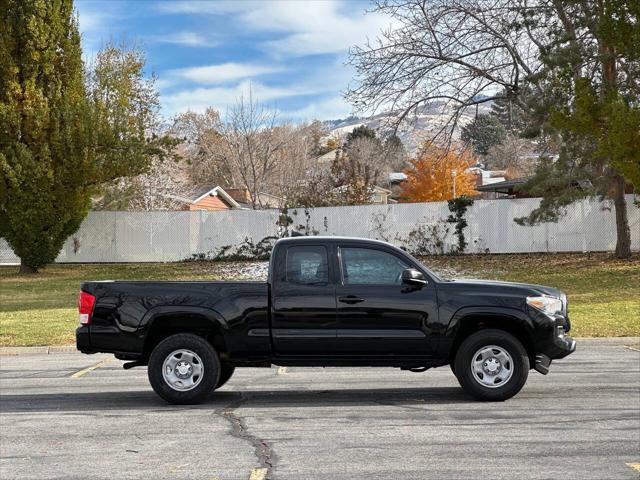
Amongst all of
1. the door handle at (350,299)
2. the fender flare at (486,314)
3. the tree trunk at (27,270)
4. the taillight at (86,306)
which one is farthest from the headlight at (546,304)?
the tree trunk at (27,270)

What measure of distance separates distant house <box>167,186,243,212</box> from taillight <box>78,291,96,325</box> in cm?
4332

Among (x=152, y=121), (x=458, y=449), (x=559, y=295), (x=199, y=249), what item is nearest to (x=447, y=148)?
(x=199, y=249)

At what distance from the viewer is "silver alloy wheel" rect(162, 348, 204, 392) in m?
9.19

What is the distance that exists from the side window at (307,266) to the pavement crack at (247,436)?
5.05 ft

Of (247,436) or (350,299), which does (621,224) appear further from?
(247,436)

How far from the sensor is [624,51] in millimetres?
21969

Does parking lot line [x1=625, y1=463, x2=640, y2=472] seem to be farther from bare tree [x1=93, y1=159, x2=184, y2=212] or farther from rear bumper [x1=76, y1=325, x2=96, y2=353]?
bare tree [x1=93, y1=159, x2=184, y2=212]

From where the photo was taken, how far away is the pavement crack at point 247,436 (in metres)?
6.64

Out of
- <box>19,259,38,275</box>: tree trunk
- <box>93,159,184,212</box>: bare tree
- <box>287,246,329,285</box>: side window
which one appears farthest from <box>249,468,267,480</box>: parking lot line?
<box>93,159,184,212</box>: bare tree

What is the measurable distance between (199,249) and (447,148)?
12.0 m

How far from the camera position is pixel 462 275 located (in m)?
28.8

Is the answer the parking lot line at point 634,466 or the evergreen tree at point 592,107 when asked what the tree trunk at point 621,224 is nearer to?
the evergreen tree at point 592,107

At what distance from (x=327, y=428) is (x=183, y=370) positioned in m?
2.04

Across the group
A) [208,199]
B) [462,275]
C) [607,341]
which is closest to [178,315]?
[607,341]
